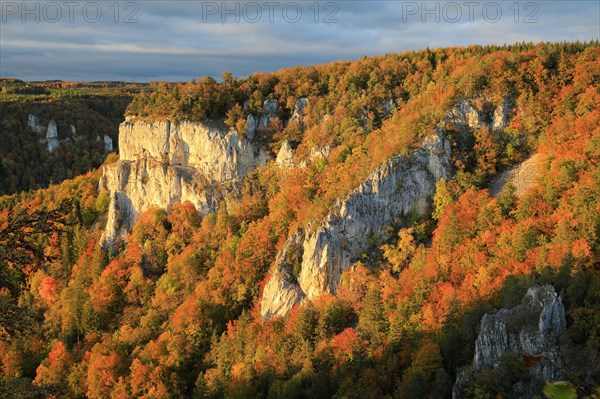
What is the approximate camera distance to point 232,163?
57281mm

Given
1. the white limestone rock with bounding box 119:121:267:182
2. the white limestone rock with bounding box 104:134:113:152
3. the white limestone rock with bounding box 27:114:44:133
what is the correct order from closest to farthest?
the white limestone rock with bounding box 119:121:267:182
the white limestone rock with bounding box 27:114:44:133
the white limestone rock with bounding box 104:134:113:152

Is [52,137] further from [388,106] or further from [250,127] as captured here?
[388,106]

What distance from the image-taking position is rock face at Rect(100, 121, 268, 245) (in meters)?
57.3

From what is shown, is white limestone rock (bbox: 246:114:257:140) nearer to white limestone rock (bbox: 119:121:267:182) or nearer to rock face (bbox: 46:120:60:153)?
white limestone rock (bbox: 119:121:267:182)

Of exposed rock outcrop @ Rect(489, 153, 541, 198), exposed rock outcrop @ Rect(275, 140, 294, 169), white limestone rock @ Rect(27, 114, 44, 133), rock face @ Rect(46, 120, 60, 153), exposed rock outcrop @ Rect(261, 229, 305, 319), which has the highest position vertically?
white limestone rock @ Rect(27, 114, 44, 133)

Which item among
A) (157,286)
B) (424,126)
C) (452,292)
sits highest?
(424,126)

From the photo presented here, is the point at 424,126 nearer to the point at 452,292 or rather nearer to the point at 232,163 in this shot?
the point at 452,292

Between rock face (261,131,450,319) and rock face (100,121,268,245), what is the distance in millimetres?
17110

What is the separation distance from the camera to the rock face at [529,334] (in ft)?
80.5

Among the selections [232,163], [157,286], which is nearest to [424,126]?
[232,163]

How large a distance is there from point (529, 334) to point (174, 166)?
44768mm

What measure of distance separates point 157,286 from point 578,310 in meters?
39.6

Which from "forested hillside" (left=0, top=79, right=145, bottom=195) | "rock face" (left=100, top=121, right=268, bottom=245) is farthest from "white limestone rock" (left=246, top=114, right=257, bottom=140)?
"forested hillside" (left=0, top=79, right=145, bottom=195)

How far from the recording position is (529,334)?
82.6 ft
